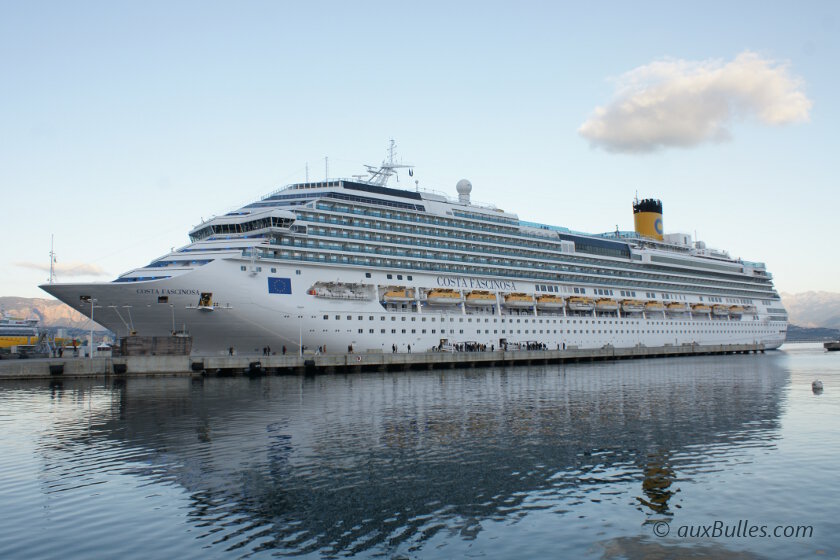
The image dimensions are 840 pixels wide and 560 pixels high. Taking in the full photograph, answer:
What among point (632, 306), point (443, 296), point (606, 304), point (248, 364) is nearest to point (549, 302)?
point (606, 304)

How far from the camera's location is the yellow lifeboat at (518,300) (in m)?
71.3

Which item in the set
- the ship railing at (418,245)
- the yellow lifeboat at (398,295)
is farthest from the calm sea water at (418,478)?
the yellow lifeboat at (398,295)

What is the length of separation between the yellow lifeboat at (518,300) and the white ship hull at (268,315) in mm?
1742

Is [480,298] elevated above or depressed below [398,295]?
below

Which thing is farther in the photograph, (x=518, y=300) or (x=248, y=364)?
(x=518, y=300)

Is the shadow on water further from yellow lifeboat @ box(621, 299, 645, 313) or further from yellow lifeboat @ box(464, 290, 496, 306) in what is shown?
yellow lifeboat @ box(621, 299, 645, 313)

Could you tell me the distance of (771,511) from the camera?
1374 centimetres

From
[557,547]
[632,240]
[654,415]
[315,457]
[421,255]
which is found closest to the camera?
[557,547]

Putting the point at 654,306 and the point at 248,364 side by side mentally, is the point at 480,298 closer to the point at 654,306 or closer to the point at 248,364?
the point at 248,364

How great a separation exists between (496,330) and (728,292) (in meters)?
54.9

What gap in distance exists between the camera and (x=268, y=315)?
170 ft

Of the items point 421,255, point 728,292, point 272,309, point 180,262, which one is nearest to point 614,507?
point 272,309

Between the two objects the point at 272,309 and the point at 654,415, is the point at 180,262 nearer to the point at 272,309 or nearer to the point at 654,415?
the point at 272,309

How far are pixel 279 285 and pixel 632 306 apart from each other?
53.2 m
